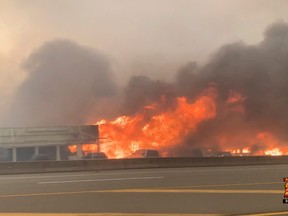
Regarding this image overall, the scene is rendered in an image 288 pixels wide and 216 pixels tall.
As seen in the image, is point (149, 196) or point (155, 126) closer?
point (149, 196)

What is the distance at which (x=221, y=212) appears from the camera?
251 inches

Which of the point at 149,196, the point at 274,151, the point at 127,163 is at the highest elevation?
the point at 274,151

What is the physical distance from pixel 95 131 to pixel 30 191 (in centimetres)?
1450

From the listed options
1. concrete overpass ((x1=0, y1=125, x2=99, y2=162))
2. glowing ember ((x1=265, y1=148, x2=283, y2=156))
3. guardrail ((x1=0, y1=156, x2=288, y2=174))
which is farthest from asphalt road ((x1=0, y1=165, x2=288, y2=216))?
glowing ember ((x1=265, y1=148, x2=283, y2=156))

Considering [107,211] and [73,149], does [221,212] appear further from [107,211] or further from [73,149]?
[73,149]

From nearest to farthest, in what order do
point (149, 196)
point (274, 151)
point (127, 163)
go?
point (149, 196) → point (127, 163) → point (274, 151)

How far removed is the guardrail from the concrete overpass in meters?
7.33

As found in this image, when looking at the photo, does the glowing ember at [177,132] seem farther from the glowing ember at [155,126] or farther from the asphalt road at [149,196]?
the asphalt road at [149,196]

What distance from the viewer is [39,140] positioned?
22.3 metres

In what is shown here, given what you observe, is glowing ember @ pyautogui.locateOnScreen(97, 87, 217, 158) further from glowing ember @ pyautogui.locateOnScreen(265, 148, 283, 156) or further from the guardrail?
the guardrail

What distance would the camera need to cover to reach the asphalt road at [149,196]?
6715 millimetres

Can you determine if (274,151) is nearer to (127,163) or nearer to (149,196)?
(127,163)

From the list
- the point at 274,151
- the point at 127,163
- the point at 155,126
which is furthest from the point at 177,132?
the point at 127,163

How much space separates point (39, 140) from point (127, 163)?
327 inches
